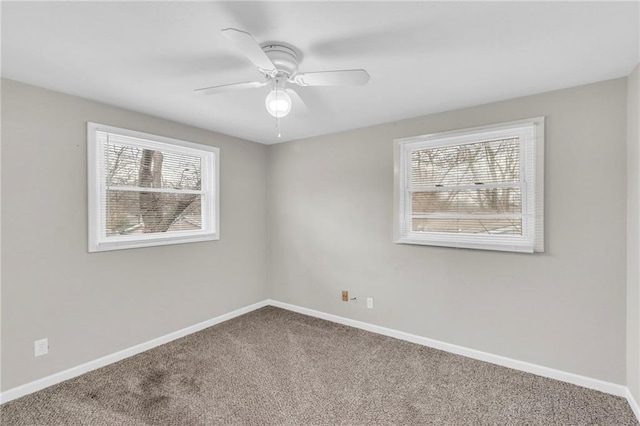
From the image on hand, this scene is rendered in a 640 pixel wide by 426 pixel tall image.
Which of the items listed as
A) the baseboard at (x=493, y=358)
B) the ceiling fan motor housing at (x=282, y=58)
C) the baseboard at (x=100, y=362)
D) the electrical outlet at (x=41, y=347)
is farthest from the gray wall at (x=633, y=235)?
the electrical outlet at (x=41, y=347)

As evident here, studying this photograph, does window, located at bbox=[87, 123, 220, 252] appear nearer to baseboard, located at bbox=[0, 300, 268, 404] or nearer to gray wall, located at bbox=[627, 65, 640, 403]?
baseboard, located at bbox=[0, 300, 268, 404]

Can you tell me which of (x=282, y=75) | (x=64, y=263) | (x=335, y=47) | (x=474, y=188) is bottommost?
(x=64, y=263)

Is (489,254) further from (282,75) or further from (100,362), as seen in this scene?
(100,362)

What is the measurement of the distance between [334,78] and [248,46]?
49 cm

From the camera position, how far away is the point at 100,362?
8.35 feet

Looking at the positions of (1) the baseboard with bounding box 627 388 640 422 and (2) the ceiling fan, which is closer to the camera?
(2) the ceiling fan

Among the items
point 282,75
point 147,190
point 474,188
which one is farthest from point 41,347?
point 474,188

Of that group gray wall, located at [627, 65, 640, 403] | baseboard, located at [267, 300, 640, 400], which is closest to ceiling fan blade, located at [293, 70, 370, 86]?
gray wall, located at [627, 65, 640, 403]

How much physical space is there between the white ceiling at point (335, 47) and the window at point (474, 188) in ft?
1.26

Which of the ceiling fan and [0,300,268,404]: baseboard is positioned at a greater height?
the ceiling fan

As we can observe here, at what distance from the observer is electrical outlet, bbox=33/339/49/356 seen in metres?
2.23

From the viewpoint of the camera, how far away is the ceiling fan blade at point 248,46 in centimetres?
122

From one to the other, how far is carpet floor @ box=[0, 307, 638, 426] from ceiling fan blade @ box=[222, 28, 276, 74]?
2083 millimetres

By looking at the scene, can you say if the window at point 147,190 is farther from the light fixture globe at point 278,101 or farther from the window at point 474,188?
the window at point 474,188
